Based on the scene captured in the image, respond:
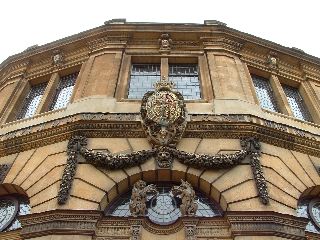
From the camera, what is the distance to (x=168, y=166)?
43.8ft

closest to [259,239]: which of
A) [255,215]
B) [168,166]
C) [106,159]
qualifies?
[255,215]

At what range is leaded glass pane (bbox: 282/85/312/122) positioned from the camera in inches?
709

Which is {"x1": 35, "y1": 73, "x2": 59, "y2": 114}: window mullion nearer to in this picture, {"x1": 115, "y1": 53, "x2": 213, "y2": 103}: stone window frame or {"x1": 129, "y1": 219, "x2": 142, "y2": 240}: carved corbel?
{"x1": 115, "y1": 53, "x2": 213, "y2": 103}: stone window frame

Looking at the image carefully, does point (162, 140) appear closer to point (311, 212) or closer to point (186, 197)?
point (186, 197)

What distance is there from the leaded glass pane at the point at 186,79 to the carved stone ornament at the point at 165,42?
75 cm

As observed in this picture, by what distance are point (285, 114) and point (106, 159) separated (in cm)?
732

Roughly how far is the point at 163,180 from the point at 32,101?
26.0ft

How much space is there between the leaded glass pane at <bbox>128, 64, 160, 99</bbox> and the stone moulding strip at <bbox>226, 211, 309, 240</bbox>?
673 cm

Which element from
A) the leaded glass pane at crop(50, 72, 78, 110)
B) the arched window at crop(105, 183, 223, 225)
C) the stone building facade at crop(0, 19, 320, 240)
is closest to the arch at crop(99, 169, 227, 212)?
the stone building facade at crop(0, 19, 320, 240)

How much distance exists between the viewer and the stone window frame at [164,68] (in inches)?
646

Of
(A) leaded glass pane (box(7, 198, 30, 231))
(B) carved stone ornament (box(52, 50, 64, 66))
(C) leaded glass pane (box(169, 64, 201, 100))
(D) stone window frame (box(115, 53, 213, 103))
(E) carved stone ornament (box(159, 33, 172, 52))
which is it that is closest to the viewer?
(A) leaded glass pane (box(7, 198, 30, 231))

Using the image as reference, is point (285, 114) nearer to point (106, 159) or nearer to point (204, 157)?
point (204, 157)

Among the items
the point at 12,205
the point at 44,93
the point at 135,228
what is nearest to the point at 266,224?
the point at 135,228

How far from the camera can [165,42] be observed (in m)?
18.9
